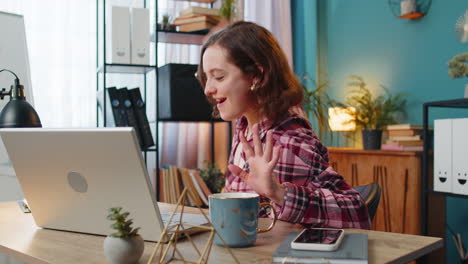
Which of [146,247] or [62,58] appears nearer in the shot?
[146,247]

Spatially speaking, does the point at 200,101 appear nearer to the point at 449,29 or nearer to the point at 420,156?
the point at 420,156

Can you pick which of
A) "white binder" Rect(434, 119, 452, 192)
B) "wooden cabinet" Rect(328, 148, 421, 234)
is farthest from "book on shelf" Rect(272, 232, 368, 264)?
"wooden cabinet" Rect(328, 148, 421, 234)

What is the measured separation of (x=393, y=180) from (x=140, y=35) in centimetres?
168

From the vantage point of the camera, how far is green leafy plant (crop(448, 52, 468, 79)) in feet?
8.84

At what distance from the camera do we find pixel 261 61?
1.35 meters

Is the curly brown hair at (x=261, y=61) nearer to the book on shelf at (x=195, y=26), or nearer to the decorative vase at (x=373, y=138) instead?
the book on shelf at (x=195, y=26)

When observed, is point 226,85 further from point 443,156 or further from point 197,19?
point 197,19

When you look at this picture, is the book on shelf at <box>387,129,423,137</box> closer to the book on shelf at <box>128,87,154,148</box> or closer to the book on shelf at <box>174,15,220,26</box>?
the book on shelf at <box>174,15,220,26</box>

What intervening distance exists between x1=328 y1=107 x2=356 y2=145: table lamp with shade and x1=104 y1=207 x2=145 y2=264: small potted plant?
8.83 feet

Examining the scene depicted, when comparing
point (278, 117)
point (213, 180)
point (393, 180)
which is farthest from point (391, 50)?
point (278, 117)

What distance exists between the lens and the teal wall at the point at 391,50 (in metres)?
2.99

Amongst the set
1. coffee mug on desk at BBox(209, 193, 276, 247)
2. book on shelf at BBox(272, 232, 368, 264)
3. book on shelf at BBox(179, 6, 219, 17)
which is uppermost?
book on shelf at BBox(179, 6, 219, 17)

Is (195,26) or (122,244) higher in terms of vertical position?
(195,26)

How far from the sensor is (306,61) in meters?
3.98
